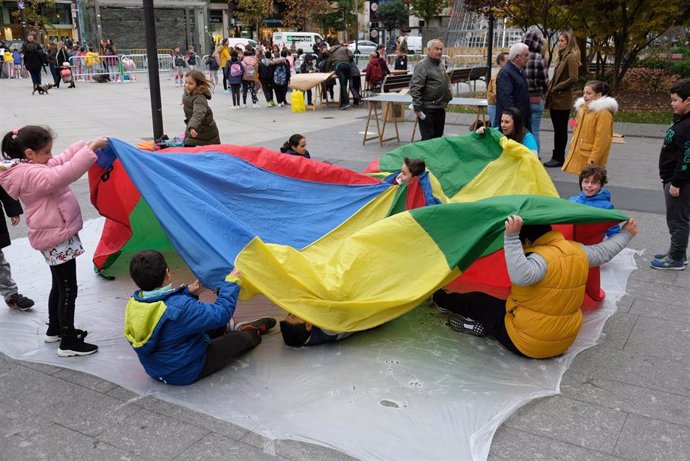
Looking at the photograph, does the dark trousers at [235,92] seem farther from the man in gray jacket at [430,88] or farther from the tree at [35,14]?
the tree at [35,14]

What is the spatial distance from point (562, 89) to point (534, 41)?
800 millimetres

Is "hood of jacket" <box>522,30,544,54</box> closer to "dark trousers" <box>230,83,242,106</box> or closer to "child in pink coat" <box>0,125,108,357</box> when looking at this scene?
"child in pink coat" <box>0,125,108,357</box>

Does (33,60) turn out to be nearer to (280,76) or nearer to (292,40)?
(280,76)

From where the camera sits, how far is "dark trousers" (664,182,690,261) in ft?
17.3

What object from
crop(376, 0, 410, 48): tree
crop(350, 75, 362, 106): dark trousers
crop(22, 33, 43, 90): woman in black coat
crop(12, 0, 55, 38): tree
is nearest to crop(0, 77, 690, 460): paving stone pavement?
crop(350, 75, 362, 106): dark trousers

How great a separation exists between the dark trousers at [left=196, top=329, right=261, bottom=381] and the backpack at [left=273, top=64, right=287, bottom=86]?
45.8 ft

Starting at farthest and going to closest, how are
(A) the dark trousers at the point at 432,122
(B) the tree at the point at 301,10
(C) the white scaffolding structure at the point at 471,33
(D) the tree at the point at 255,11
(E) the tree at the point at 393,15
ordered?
(E) the tree at the point at 393,15, (B) the tree at the point at 301,10, (D) the tree at the point at 255,11, (C) the white scaffolding structure at the point at 471,33, (A) the dark trousers at the point at 432,122

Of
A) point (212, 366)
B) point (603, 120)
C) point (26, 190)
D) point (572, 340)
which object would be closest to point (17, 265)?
point (26, 190)

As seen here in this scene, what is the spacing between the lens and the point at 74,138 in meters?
12.3

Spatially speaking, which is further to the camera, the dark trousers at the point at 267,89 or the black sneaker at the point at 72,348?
the dark trousers at the point at 267,89

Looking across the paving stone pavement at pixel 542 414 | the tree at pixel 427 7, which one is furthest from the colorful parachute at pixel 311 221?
the tree at pixel 427 7

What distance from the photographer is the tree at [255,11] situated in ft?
160

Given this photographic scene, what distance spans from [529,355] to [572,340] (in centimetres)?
29

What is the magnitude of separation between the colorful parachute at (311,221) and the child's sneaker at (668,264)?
124 cm
